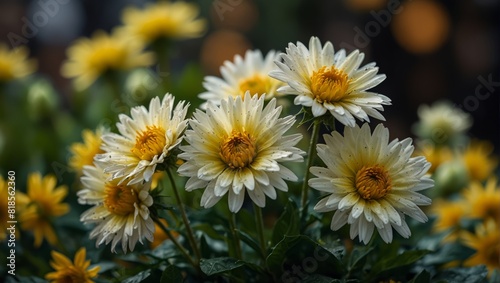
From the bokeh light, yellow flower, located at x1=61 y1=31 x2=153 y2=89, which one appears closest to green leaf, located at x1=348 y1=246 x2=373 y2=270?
yellow flower, located at x1=61 y1=31 x2=153 y2=89

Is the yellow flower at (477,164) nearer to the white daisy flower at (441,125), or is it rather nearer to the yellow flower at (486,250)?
the white daisy flower at (441,125)

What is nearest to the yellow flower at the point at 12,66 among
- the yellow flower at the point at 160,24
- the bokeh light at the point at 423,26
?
the yellow flower at the point at 160,24

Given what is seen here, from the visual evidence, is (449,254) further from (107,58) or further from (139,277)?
(107,58)

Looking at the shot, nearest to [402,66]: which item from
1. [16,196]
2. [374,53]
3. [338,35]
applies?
[374,53]

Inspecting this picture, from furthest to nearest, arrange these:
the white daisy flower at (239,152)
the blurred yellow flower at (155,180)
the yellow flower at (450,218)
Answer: the yellow flower at (450,218)
the blurred yellow flower at (155,180)
the white daisy flower at (239,152)

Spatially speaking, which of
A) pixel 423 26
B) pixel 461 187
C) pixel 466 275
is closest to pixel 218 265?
pixel 466 275

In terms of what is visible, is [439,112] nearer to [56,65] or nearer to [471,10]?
[471,10]
